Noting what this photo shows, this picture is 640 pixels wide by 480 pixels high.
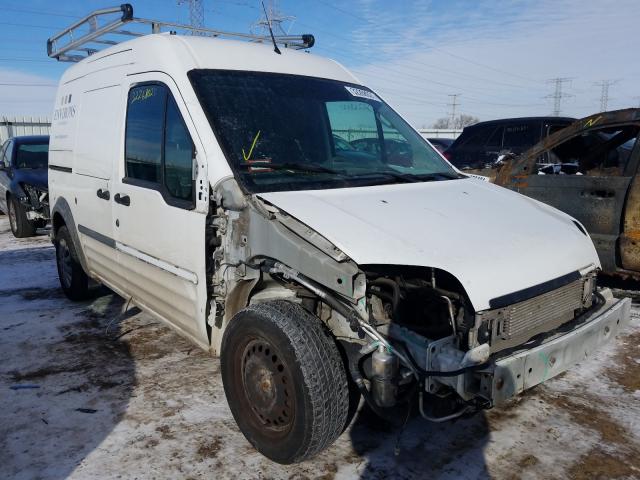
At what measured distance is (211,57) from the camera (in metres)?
3.54

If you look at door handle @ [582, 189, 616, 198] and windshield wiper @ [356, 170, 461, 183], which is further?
door handle @ [582, 189, 616, 198]

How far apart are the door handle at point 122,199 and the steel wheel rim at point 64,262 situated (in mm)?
1846

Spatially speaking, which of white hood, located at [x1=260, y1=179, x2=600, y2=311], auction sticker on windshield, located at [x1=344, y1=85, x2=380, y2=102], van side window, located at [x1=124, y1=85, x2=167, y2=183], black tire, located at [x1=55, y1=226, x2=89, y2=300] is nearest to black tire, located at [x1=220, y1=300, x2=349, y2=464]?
white hood, located at [x1=260, y1=179, x2=600, y2=311]

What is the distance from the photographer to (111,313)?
5395 mm

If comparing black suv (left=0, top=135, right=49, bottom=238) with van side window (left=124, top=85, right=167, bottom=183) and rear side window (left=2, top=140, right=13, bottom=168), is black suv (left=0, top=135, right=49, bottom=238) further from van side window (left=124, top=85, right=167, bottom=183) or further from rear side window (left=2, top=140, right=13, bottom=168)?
van side window (left=124, top=85, right=167, bottom=183)

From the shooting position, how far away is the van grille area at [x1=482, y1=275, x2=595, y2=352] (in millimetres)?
2520

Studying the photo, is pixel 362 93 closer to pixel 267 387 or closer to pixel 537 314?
pixel 537 314

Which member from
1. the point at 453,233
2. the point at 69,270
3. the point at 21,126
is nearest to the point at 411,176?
the point at 453,233

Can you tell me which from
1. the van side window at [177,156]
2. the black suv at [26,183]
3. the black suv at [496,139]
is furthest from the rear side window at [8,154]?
the black suv at [496,139]

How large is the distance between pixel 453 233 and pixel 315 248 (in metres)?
0.71

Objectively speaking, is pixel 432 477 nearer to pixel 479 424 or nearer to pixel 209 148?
pixel 479 424

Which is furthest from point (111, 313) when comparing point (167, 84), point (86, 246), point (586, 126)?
point (586, 126)

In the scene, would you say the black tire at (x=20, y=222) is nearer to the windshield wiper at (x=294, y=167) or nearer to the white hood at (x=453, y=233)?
the windshield wiper at (x=294, y=167)

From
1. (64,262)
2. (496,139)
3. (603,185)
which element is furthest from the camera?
(496,139)
